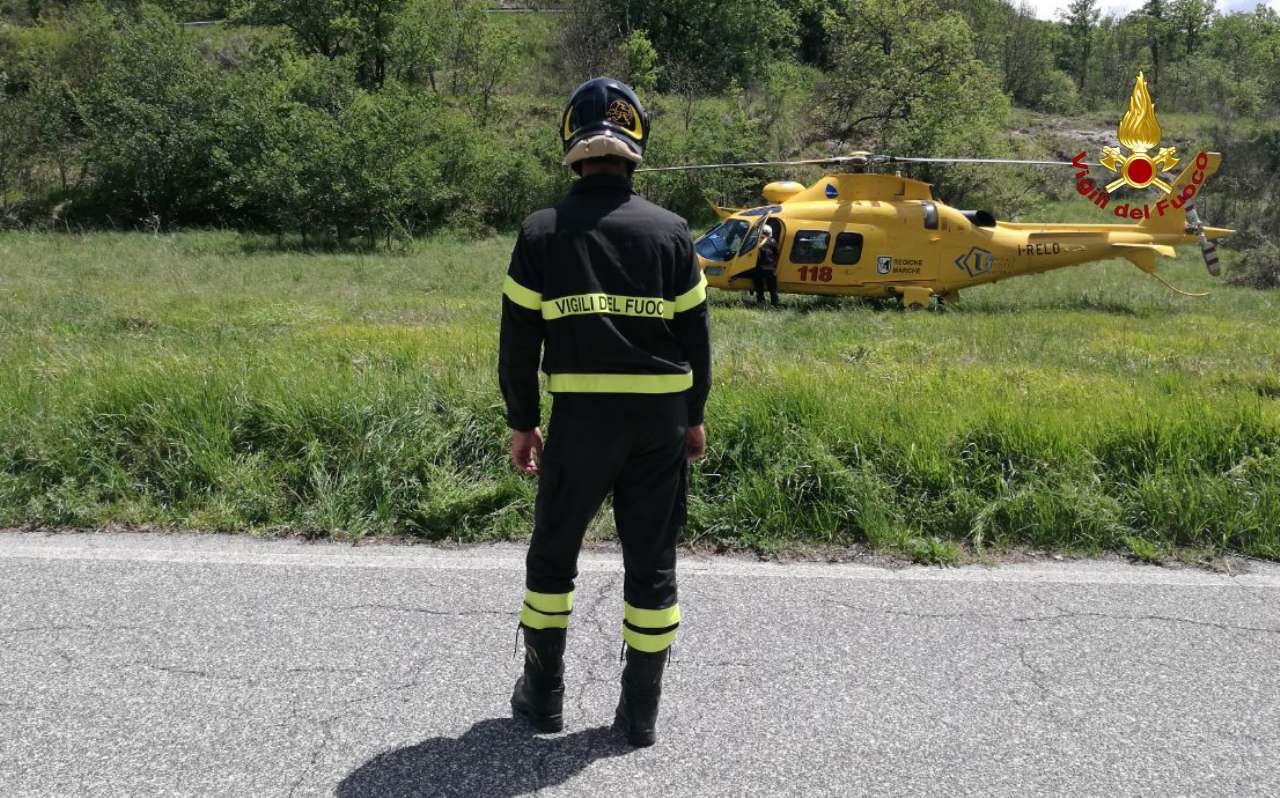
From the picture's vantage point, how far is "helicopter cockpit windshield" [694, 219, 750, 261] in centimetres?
1641

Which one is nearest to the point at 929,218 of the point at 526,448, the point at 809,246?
the point at 809,246

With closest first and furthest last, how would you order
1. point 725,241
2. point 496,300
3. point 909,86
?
point 496,300 < point 725,241 < point 909,86

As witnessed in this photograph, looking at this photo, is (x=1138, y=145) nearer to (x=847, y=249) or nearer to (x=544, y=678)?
(x=847, y=249)

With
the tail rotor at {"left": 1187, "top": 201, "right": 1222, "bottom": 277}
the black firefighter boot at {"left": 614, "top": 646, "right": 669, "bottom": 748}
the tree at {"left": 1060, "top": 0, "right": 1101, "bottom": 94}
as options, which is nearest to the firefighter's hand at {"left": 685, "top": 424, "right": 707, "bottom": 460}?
the black firefighter boot at {"left": 614, "top": 646, "right": 669, "bottom": 748}

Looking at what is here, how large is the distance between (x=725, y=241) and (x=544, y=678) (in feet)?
47.1

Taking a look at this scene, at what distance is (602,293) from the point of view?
2.72 m

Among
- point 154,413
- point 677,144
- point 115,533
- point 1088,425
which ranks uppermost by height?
point 677,144

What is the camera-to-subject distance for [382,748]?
2826 millimetres

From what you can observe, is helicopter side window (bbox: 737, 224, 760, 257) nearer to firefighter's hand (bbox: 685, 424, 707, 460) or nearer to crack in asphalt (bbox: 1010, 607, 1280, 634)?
crack in asphalt (bbox: 1010, 607, 1280, 634)

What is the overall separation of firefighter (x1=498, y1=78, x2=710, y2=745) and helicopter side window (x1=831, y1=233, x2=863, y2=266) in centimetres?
1389

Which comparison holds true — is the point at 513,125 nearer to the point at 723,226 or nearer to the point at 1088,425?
the point at 723,226

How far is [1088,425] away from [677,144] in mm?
34499

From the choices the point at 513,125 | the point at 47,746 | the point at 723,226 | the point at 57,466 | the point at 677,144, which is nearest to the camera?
the point at 47,746

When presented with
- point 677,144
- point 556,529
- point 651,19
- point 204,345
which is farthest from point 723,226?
point 651,19
